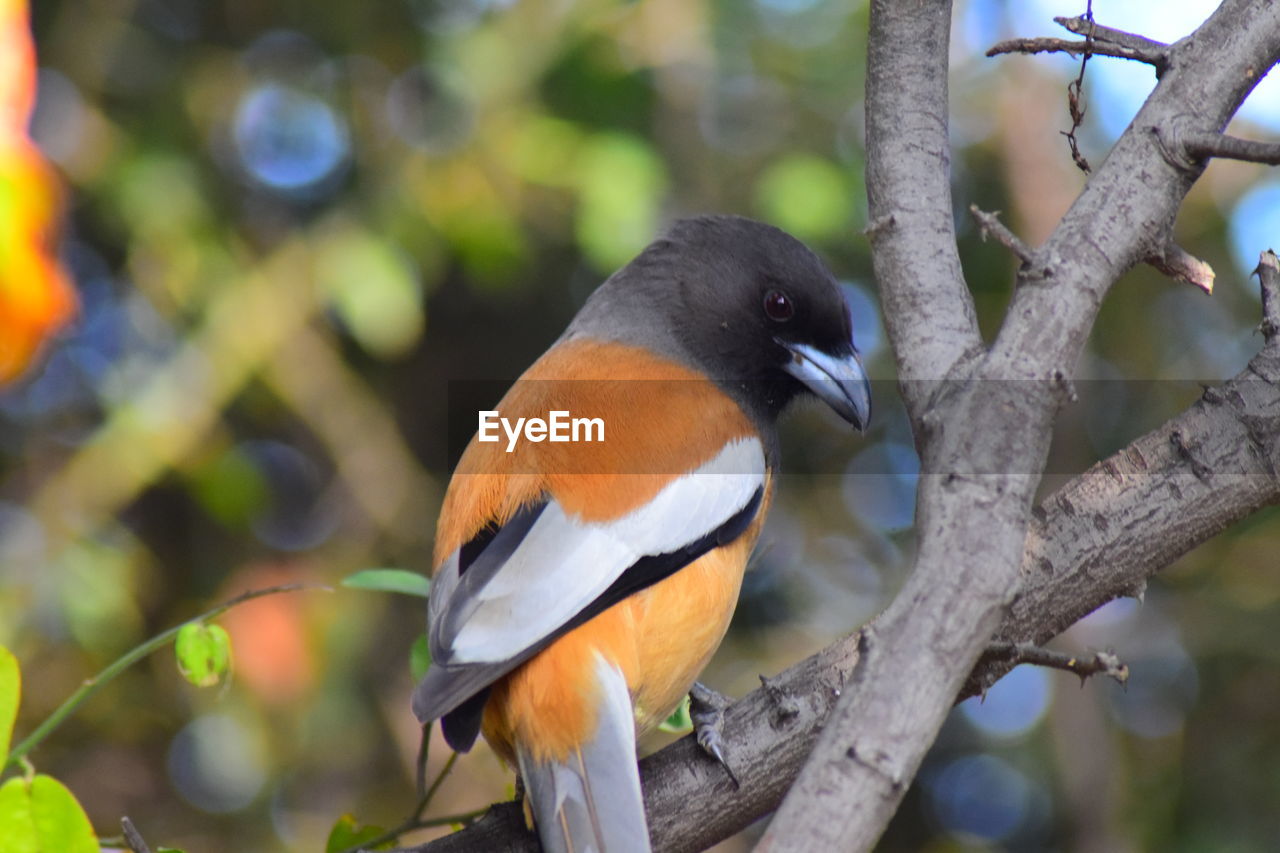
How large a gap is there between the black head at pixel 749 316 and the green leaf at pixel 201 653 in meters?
1.40

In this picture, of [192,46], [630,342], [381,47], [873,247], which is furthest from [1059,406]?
[192,46]

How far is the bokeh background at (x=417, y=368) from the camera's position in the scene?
4.84 metres

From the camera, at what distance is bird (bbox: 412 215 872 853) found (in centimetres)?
221

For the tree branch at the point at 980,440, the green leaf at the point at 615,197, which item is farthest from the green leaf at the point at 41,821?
the green leaf at the point at 615,197

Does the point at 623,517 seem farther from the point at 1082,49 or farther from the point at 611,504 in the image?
the point at 1082,49

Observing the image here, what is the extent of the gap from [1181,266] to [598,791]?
129 cm

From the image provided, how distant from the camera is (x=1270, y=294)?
217cm

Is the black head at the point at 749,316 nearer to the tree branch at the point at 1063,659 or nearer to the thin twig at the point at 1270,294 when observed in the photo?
the thin twig at the point at 1270,294

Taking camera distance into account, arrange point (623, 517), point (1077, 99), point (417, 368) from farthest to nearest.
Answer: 1. point (417, 368)
2. point (623, 517)
3. point (1077, 99)

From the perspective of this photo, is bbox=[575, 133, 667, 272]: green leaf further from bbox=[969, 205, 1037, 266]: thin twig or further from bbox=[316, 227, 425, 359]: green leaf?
bbox=[969, 205, 1037, 266]: thin twig

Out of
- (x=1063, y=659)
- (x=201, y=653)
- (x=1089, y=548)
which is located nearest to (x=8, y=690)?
(x=201, y=653)

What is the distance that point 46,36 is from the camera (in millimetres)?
5273

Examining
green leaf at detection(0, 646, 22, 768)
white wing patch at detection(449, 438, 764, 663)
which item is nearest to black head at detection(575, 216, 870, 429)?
white wing patch at detection(449, 438, 764, 663)

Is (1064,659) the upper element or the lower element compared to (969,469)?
lower
